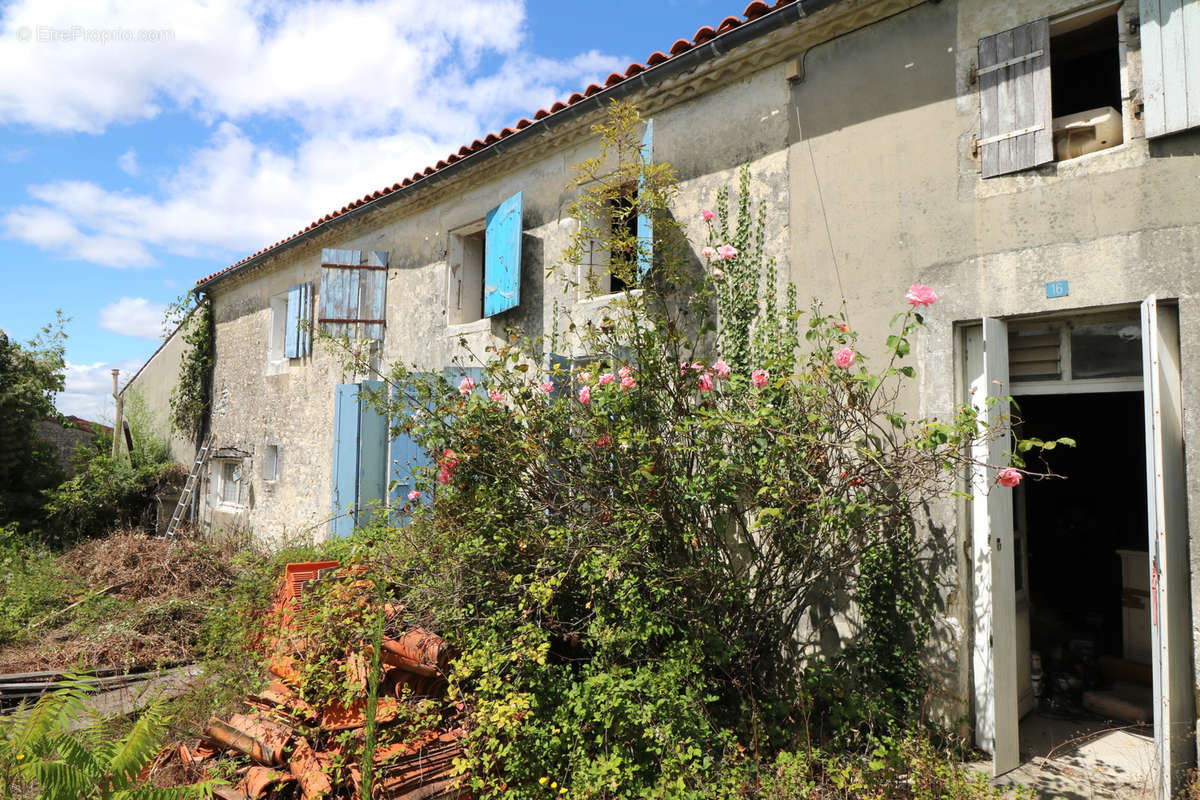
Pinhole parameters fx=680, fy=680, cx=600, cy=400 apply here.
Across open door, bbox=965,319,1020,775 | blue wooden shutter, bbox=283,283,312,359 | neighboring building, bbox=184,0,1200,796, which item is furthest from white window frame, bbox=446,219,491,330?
open door, bbox=965,319,1020,775

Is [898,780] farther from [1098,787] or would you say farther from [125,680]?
[125,680]

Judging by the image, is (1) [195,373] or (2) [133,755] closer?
(2) [133,755]

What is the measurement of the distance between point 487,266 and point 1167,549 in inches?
238

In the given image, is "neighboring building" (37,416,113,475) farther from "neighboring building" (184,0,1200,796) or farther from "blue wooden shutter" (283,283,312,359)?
"neighboring building" (184,0,1200,796)

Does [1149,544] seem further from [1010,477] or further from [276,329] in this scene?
[276,329]

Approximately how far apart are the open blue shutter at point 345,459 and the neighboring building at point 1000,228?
1.76 meters

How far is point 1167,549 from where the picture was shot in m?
3.45

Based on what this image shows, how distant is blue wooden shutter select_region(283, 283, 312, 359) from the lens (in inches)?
395

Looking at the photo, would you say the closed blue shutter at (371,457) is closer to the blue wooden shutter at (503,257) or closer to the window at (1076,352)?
the blue wooden shutter at (503,257)

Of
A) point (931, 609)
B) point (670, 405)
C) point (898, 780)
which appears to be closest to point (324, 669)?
point (670, 405)

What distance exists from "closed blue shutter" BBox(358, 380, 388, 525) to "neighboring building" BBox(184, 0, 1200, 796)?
1.55 m

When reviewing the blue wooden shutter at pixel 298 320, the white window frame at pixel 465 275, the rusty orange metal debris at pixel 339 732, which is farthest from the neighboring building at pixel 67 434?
the rusty orange metal debris at pixel 339 732

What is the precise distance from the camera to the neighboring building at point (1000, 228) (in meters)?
3.65

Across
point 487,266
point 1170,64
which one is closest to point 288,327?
point 487,266
